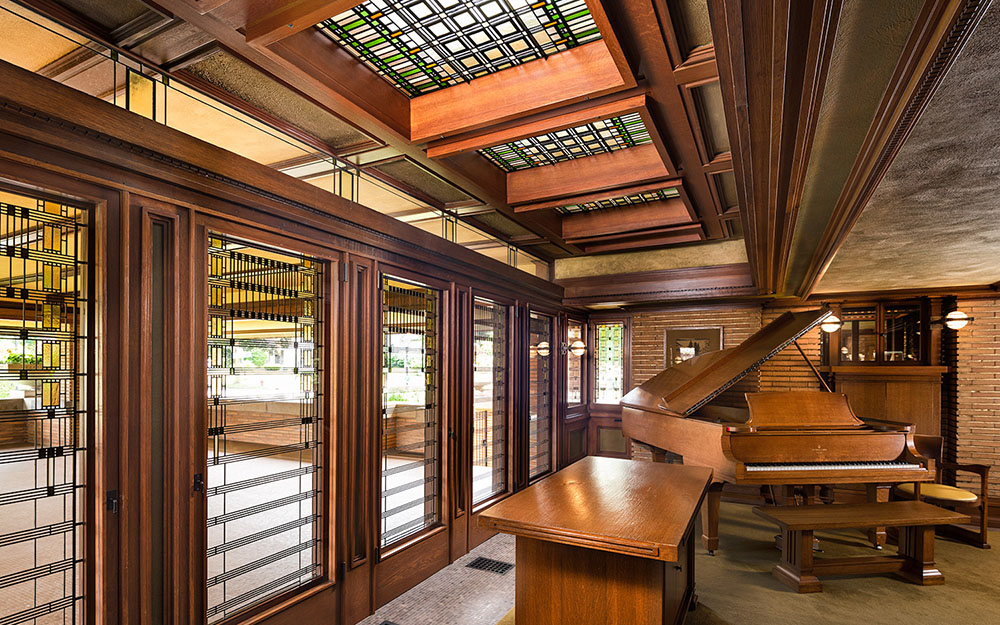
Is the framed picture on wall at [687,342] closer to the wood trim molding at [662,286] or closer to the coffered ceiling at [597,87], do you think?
the wood trim molding at [662,286]

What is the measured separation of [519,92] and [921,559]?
445 cm

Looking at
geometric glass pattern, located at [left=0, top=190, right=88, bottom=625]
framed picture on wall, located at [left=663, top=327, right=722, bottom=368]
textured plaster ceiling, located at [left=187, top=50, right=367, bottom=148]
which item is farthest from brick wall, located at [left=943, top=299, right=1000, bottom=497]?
geometric glass pattern, located at [left=0, top=190, right=88, bottom=625]

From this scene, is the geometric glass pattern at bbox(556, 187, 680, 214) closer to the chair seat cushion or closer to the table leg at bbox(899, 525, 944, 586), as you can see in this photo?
the table leg at bbox(899, 525, 944, 586)

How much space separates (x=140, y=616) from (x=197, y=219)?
1.75m

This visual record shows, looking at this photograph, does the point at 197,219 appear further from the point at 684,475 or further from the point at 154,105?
the point at 684,475

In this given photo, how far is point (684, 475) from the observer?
340 cm

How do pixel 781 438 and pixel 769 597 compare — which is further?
pixel 781 438

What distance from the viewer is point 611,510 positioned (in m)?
2.59

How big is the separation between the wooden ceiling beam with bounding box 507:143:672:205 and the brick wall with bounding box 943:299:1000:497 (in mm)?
4585

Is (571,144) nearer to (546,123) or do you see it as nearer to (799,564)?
(546,123)

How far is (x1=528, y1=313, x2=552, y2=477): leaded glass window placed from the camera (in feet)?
21.1

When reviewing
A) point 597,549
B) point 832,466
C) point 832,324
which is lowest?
point 832,466

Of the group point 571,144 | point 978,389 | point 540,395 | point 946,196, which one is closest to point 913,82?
point 946,196

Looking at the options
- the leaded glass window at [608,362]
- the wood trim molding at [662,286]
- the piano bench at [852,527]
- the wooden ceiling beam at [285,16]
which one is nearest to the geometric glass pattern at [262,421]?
the wooden ceiling beam at [285,16]
